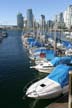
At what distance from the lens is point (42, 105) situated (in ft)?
129

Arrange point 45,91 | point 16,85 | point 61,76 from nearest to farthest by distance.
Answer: point 45,91 → point 61,76 → point 16,85

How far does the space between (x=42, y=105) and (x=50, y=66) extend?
19.2 meters

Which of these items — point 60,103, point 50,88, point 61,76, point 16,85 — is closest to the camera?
point 60,103

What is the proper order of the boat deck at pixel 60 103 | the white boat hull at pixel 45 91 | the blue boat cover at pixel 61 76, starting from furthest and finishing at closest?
the blue boat cover at pixel 61 76, the white boat hull at pixel 45 91, the boat deck at pixel 60 103

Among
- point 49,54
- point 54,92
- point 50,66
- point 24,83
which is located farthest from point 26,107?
point 49,54

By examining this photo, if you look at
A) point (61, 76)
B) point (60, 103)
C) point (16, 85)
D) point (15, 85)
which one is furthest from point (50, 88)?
point (15, 85)

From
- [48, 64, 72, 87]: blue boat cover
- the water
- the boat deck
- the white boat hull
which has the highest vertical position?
[48, 64, 72, 87]: blue boat cover

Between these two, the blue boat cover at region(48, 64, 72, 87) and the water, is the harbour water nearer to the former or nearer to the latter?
the water

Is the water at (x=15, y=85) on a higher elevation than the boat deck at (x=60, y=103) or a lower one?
lower

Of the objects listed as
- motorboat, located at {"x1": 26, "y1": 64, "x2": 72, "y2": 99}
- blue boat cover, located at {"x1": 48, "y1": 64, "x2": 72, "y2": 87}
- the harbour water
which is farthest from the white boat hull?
the harbour water

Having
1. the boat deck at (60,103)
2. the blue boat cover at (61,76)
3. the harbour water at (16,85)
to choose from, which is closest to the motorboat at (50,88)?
the blue boat cover at (61,76)

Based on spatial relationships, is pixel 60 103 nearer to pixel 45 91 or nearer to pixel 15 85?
pixel 45 91

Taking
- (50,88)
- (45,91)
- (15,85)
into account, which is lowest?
(15,85)

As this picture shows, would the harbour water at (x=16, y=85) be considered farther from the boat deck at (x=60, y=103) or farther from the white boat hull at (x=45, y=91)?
the boat deck at (x=60, y=103)
